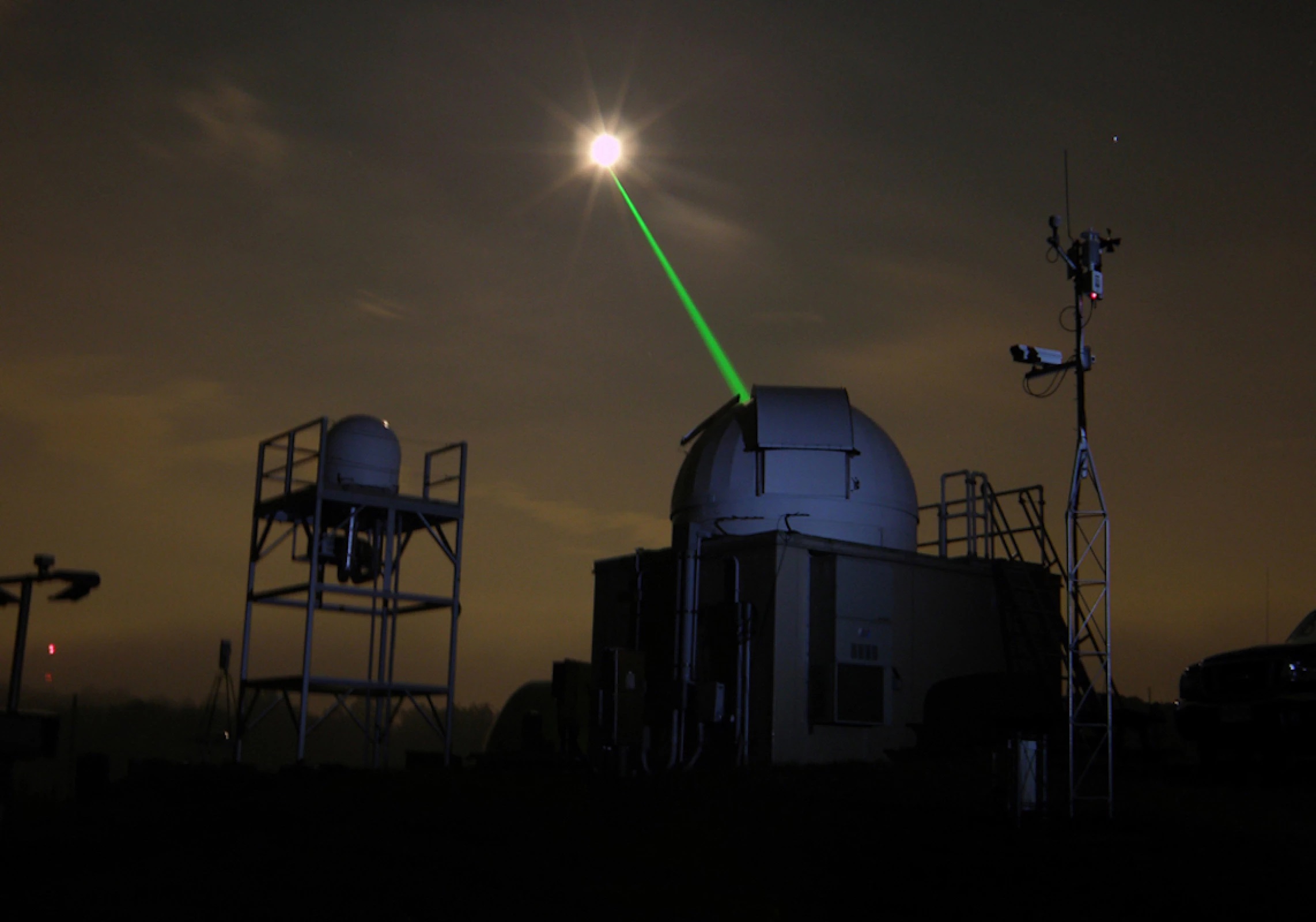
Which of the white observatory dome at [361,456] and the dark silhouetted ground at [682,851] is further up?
the white observatory dome at [361,456]

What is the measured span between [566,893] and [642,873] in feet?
3.38

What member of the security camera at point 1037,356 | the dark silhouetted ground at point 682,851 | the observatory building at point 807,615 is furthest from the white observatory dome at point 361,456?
the security camera at point 1037,356

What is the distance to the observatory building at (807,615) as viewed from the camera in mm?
24297

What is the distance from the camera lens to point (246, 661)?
89.2 ft

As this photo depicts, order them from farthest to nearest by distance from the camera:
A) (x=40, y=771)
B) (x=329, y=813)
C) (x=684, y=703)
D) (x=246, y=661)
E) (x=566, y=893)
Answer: (x=40, y=771)
(x=246, y=661)
(x=684, y=703)
(x=329, y=813)
(x=566, y=893)

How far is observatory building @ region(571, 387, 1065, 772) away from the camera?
79.7ft

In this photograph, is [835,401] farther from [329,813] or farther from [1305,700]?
[329,813]

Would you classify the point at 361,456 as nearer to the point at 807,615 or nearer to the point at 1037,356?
the point at 807,615

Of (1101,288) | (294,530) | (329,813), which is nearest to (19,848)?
(329,813)

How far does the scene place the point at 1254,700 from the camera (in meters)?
19.6

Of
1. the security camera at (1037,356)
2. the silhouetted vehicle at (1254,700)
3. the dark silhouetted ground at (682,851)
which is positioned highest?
the security camera at (1037,356)

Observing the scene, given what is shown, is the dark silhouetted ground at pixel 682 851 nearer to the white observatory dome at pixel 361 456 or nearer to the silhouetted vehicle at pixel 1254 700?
the silhouetted vehicle at pixel 1254 700

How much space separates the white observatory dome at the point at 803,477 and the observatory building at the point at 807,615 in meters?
0.04

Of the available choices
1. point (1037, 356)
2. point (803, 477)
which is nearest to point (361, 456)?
point (803, 477)
